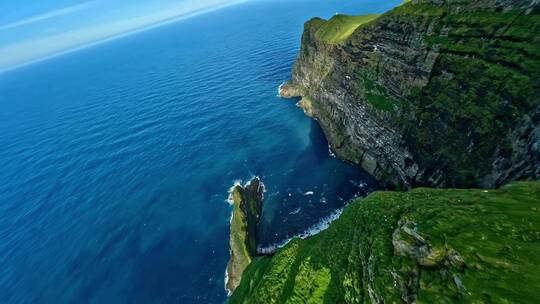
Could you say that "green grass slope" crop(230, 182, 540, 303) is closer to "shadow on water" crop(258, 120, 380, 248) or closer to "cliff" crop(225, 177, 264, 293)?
"cliff" crop(225, 177, 264, 293)

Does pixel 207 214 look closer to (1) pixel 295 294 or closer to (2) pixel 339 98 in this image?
(1) pixel 295 294

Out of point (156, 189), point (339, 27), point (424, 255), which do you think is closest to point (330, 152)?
point (339, 27)

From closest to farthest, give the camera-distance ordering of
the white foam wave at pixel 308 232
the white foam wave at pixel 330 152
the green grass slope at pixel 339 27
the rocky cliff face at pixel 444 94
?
the rocky cliff face at pixel 444 94 → the white foam wave at pixel 308 232 → the white foam wave at pixel 330 152 → the green grass slope at pixel 339 27

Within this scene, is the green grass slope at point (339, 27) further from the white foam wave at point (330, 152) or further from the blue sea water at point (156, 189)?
the white foam wave at point (330, 152)

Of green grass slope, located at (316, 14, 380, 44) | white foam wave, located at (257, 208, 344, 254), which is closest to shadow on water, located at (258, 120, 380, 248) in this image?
white foam wave, located at (257, 208, 344, 254)

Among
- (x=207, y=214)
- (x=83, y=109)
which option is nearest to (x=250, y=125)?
(x=207, y=214)

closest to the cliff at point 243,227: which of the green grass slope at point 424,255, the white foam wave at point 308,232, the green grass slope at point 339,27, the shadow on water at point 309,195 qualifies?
the shadow on water at point 309,195

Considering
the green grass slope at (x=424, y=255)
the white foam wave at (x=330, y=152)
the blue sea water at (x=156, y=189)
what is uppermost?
the green grass slope at (x=424, y=255)
